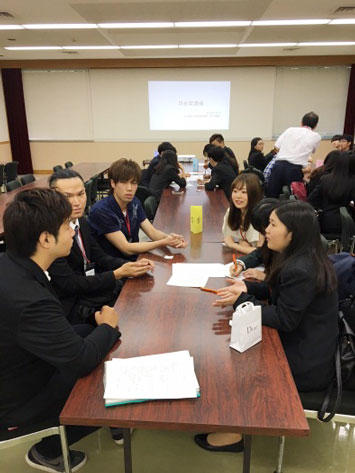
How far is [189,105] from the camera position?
9500 mm

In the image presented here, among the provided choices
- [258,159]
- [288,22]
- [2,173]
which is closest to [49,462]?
[288,22]

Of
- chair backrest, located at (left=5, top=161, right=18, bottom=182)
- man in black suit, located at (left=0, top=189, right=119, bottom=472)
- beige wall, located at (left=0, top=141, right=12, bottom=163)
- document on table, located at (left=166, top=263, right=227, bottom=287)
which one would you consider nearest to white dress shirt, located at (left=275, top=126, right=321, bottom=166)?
document on table, located at (left=166, top=263, right=227, bottom=287)

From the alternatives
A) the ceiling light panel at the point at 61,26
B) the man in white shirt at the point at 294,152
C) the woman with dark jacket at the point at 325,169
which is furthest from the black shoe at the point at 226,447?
the ceiling light panel at the point at 61,26

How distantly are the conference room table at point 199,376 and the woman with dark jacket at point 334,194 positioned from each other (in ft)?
7.32

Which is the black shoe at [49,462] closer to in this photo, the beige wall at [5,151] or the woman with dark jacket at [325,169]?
the woman with dark jacket at [325,169]

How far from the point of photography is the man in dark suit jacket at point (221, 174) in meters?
4.52

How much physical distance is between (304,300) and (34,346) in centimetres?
99

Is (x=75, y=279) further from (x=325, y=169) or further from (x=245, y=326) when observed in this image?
(x=325, y=169)

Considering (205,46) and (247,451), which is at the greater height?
(205,46)

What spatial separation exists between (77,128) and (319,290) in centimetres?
949

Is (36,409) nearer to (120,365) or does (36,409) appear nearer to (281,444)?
(120,365)

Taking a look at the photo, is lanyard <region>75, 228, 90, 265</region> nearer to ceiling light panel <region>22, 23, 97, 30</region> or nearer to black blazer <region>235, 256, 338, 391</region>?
black blazer <region>235, 256, 338, 391</region>

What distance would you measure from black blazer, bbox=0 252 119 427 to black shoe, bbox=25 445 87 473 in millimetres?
399

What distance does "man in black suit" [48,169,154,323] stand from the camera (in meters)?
1.98
